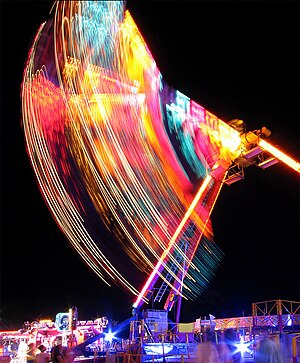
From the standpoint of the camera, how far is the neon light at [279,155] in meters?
18.3

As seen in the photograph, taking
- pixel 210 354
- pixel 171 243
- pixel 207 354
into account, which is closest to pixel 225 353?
pixel 210 354

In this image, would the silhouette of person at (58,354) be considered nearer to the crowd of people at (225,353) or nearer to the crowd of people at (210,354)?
the crowd of people at (210,354)

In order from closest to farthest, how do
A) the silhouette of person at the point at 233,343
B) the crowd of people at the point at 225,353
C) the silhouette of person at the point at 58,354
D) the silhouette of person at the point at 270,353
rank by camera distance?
the silhouette of person at the point at 58,354, the crowd of people at the point at 225,353, the silhouette of person at the point at 270,353, the silhouette of person at the point at 233,343

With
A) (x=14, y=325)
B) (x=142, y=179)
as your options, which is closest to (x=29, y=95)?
(x=142, y=179)

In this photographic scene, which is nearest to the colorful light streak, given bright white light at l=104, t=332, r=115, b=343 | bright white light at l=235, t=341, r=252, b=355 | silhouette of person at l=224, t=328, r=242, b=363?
bright white light at l=104, t=332, r=115, b=343

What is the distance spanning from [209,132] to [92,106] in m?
6.59

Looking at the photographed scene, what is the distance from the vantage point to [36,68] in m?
18.4

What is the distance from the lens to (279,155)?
19.2 metres

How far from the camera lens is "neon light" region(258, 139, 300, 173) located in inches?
721

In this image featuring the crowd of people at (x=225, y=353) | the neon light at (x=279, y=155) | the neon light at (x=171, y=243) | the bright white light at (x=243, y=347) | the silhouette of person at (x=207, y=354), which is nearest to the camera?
the silhouette of person at (x=207, y=354)

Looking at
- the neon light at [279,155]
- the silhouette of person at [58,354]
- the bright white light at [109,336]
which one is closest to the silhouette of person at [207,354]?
the silhouette of person at [58,354]

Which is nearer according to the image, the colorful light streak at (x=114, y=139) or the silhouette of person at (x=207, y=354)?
the silhouette of person at (x=207, y=354)

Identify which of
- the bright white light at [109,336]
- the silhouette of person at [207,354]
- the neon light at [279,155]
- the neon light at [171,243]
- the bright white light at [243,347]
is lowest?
the silhouette of person at [207,354]

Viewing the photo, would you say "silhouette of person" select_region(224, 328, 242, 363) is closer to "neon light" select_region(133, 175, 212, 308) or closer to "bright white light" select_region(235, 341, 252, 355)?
"bright white light" select_region(235, 341, 252, 355)
